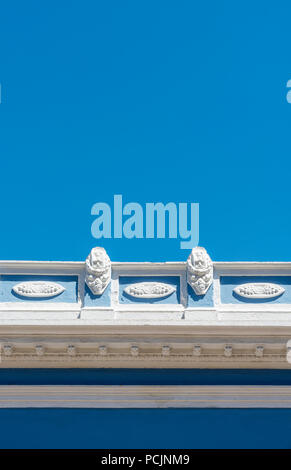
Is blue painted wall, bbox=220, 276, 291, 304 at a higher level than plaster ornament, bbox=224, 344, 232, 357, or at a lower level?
higher

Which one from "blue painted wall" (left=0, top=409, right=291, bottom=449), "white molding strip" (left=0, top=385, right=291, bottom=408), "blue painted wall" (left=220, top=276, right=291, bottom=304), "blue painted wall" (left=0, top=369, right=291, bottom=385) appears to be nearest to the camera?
"blue painted wall" (left=0, top=409, right=291, bottom=449)

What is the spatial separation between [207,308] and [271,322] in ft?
3.05

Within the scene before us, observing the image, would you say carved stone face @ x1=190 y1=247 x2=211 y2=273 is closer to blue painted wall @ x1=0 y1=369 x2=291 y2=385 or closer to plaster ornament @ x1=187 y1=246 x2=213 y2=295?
plaster ornament @ x1=187 y1=246 x2=213 y2=295

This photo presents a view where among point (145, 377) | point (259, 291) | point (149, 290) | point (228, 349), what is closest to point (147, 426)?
point (145, 377)

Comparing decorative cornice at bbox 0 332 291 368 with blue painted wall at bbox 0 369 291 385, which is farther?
blue painted wall at bbox 0 369 291 385

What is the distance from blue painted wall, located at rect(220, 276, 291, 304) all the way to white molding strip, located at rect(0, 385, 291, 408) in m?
1.31

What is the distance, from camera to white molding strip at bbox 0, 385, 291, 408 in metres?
11.7

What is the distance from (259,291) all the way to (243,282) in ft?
0.91

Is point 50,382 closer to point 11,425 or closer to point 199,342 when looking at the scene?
point 11,425

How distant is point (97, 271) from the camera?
12406 mm

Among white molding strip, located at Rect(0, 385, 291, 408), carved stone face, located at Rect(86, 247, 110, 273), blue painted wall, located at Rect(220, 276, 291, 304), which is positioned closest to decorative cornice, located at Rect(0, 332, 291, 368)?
white molding strip, located at Rect(0, 385, 291, 408)

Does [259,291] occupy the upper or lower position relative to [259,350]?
upper

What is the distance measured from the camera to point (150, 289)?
492 inches

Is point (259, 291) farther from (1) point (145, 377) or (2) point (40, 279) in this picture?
(2) point (40, 279)
